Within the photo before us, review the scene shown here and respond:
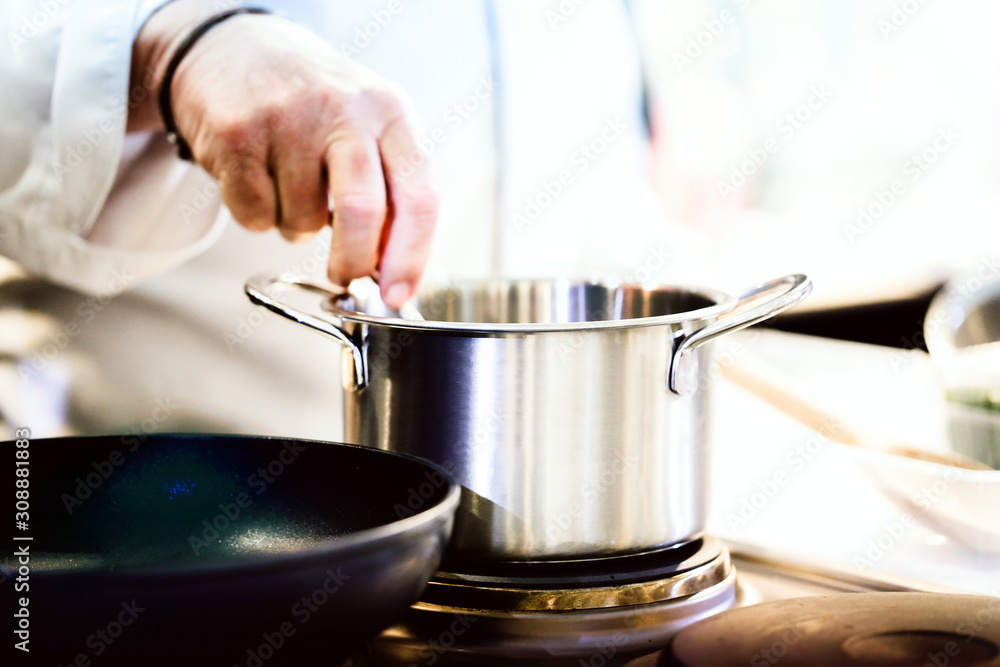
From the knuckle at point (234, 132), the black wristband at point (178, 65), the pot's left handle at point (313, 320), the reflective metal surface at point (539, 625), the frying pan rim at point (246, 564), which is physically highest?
the black wristband at point (178, 65)

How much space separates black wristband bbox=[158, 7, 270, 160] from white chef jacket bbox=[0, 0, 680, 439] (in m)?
0.07

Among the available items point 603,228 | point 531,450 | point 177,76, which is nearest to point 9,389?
point 177,76

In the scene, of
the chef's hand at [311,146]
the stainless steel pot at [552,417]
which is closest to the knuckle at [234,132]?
the chef's hand at [311,146]

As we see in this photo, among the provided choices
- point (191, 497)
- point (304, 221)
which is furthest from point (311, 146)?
point (191, 497)

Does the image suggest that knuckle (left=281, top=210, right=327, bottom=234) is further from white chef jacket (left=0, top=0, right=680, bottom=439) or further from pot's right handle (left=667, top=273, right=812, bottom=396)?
pot's right handle (left=667, top=273, right=812, bottom=396)

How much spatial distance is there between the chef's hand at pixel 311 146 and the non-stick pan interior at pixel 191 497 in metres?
0.18

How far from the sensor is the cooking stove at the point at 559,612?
1.51ft

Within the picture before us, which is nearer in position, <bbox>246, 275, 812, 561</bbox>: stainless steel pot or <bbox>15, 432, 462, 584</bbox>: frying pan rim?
<bbox>15, 432, 462, 584</bbox>: frying pan rim

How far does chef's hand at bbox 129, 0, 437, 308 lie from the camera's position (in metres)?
0.63

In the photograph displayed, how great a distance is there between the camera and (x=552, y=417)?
48 centimetres

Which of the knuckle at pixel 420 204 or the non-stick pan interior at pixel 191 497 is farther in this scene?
the knuckle at pixel 420 204

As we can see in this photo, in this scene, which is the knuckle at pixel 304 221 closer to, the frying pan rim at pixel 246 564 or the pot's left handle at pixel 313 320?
the pot's left handle at pixel 313 320

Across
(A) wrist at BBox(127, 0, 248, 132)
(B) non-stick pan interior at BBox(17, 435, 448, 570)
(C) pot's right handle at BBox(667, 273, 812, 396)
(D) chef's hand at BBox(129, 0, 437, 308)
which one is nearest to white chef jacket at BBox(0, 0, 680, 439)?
(A) wrist at BBox(127, 0, 248, 132)

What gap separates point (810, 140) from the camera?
318cm
